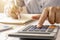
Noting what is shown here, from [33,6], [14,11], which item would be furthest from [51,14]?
[33,6]

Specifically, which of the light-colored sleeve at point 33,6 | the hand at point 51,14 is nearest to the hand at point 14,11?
the hand at point 51,14

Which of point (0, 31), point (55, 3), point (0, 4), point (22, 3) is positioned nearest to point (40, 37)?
point (0, 31)

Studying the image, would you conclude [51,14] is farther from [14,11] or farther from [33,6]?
[33,6]

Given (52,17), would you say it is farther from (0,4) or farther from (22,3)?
(0,4)

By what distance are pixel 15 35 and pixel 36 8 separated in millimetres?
1090

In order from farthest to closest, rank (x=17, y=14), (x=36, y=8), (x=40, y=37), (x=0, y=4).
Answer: (x=0, y=4) → (x=36, y=8) → (x=17, y=14) → (x=40, y=37)

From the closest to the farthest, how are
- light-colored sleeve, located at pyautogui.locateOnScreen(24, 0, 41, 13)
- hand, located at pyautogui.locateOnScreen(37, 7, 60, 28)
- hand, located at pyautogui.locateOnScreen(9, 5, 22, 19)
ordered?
hand, located at pyautogui.locateOnScreen(37, 7, 60, 28), hand, located at pyautogui.locateOnScreen(9, 5, 22, 19), light-colored sleeve, located at pyautogui.locateOnScreen(24, 0, 41, 13)

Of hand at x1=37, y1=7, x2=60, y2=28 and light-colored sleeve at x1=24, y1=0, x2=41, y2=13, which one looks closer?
hand at x1=37, y1=7, x2=60, y2=28

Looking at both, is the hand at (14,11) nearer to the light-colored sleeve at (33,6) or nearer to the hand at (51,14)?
the hand at (51,14)

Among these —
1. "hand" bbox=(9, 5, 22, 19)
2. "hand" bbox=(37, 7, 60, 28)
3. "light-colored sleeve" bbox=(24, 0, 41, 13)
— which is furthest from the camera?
"light-colored sleeve" bbox=(24, 0, 41, 13)

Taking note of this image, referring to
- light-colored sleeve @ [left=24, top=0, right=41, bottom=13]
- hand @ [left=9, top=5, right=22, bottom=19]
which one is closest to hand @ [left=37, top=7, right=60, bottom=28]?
hand @ [left=9, top=5, right=22, bottom=19]

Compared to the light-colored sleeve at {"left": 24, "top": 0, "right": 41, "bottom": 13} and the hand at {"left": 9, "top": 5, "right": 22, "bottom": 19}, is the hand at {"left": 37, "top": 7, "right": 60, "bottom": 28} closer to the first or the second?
the hand at {"left": 9, "top": 5, "right": 22, "bottom": 19}

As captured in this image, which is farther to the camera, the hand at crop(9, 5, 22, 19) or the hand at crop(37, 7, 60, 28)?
the hand at crop(9, 5, 22, 19)

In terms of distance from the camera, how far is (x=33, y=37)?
51 centimetres
